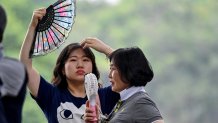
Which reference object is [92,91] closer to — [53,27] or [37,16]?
[37,16]

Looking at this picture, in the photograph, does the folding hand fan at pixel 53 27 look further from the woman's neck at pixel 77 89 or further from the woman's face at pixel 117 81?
the woman's face at pixel 117 81

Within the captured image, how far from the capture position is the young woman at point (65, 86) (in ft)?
15.8

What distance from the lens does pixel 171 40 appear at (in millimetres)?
35844

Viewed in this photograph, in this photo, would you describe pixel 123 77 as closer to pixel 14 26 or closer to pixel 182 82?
pixel 14 26

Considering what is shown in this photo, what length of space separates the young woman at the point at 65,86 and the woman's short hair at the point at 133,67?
37 centimetres

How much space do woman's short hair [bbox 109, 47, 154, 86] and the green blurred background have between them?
75.8 feet

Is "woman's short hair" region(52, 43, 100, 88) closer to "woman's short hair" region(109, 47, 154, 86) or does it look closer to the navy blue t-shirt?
the navy blue t-shirt

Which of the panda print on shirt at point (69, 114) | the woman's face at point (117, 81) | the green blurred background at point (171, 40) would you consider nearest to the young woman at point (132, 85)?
the woman's face at point (117, 81)

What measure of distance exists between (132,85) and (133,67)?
100 millimetres

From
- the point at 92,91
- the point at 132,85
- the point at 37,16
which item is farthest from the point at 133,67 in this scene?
the point at 37,16

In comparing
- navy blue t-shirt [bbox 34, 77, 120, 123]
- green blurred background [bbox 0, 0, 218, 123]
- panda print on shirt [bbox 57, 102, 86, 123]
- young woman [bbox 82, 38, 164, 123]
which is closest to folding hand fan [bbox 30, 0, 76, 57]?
navy blue t-shirt [bbox 34, 77, 120, 123]

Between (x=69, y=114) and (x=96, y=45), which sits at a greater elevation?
(x=96, y=45)

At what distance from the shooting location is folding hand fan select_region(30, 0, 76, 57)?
4910mm

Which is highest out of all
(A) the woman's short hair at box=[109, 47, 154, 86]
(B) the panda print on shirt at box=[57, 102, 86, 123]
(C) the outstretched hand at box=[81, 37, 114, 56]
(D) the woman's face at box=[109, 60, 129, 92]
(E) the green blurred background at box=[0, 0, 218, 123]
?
(E) the green blurred background at box=[0, 0, 218, 123]
